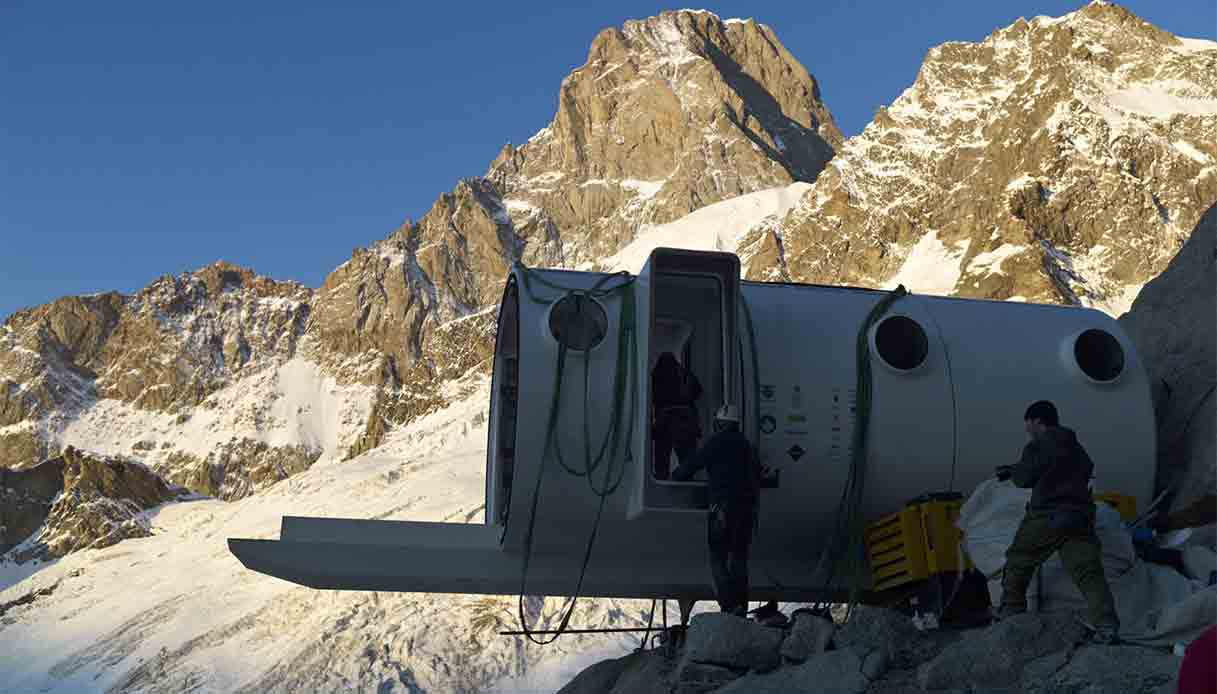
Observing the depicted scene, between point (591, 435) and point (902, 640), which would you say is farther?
point (591, 435)

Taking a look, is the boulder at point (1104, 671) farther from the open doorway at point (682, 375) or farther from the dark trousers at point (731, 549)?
the open doorway at point (682, 375)

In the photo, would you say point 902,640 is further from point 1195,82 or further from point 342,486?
point 1195,82

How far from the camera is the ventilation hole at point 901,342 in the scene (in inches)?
549

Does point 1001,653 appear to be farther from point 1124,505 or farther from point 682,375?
point 682,375

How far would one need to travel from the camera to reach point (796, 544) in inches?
544

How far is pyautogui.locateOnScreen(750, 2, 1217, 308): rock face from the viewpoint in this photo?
157625mm

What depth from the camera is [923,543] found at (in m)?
12.4

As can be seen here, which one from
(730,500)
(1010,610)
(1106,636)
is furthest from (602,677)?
(1106,636)

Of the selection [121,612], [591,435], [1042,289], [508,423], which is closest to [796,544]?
[591,435]

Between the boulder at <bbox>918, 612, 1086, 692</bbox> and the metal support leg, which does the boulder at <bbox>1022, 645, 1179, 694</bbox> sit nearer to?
the boulder at <bbox>918, 612, 1086, 692</bbox>

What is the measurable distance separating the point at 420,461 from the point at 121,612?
135 ft

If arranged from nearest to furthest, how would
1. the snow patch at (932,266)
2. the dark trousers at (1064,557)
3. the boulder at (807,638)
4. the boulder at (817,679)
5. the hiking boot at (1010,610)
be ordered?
the dark trousers at (1064,557)
the boulder at (817,679)
the hiking boot at (1010,610)
the boulder at (807,638)
the snow patch at (932,266)

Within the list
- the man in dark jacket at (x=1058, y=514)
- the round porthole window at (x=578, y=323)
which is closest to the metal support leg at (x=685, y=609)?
the round porthole window at (x=578, y=323)

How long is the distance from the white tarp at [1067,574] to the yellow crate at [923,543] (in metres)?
0.31
